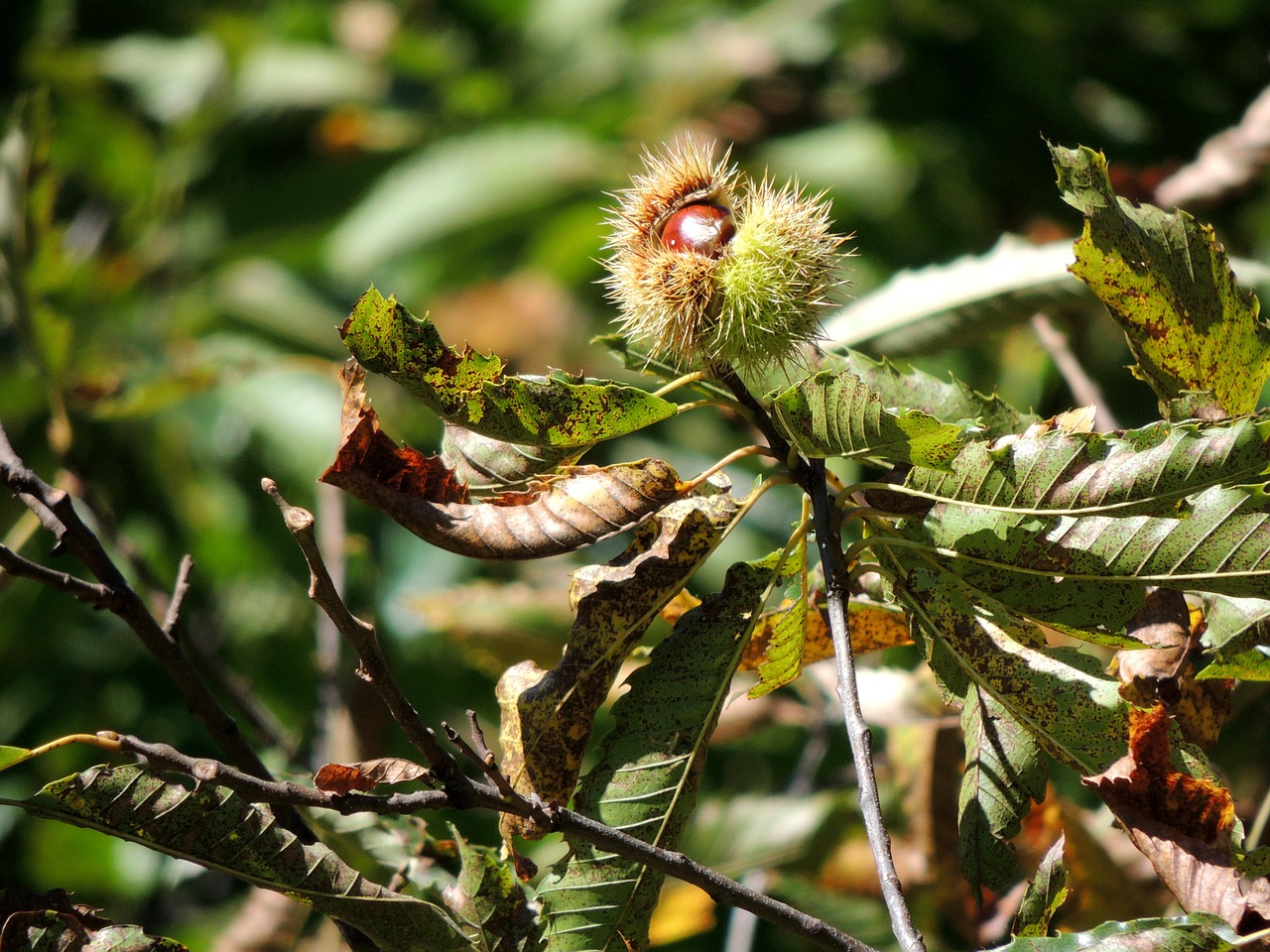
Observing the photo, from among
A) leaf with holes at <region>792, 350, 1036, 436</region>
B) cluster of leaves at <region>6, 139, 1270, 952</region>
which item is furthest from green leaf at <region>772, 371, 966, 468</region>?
leaf with holes at <region>792, 350, 1036, 436</region>

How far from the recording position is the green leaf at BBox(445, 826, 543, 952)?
0.99 meters

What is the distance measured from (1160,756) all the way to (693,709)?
0.36m

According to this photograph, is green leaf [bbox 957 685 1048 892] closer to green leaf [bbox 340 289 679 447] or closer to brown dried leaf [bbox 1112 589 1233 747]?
brown dried leaf [bbox 1112 589 1233 747]

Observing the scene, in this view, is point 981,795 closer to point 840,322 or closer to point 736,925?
point 840,322

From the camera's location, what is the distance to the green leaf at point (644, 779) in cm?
91

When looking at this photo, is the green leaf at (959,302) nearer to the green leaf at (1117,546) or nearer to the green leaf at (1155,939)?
the green leaf at (1117,546)

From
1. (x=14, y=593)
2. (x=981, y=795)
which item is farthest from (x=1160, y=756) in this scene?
(x=14, y=593)

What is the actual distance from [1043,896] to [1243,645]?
0.25m

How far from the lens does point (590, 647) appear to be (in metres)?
0.89

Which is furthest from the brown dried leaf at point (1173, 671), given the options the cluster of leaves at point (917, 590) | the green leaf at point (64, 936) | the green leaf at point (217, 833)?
the green leaf at point (64, 936)

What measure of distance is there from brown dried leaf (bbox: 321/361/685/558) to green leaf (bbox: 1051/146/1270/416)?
416 mm

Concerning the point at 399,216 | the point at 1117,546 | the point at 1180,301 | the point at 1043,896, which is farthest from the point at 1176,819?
the point at 399,216

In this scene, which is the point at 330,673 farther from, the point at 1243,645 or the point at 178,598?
the point at 1243,645

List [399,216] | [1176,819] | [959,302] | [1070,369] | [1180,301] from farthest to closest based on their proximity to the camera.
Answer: [399,216], [1070,369], [959,302], [1180,301], [1176,819]
